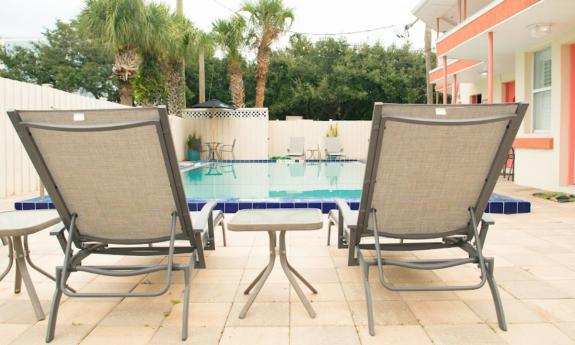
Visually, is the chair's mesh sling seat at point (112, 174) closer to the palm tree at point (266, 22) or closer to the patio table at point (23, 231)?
the patio table at point (23, 231)

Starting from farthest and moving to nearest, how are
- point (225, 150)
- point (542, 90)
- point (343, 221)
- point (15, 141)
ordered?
point (225, 150) → point (542, 90) → point (15, 141) → point (343, 221)

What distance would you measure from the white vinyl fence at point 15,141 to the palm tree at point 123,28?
5.45 metres

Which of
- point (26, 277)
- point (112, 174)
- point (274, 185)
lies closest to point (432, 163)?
Result: point (112, 174)

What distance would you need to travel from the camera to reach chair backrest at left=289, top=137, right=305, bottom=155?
15759mm

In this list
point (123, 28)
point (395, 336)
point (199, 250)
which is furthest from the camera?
point (123, 28)

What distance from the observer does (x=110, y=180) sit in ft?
8.03

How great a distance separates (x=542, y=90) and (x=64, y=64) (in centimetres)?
2559

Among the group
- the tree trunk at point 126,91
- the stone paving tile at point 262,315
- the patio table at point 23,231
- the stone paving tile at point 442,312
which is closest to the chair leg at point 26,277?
the patio table at point 23,231

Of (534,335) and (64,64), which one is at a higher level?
(64,64)

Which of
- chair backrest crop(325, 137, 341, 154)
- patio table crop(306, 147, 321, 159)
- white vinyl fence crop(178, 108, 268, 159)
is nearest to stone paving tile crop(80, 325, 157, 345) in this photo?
chair backrest crop(325, 137, 341, 154)

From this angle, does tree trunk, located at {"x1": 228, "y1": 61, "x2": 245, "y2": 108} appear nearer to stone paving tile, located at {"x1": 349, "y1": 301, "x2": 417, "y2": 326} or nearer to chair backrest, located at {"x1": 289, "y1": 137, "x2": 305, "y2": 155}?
chair backrest, located at {"x1": 289, "y1": 137, "x2": 305, "y2": 155}

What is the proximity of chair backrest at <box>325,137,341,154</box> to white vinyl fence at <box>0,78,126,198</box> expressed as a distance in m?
9.67

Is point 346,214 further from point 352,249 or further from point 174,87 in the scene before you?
point 174,87

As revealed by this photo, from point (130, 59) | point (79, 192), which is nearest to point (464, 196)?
point (79, 192)
